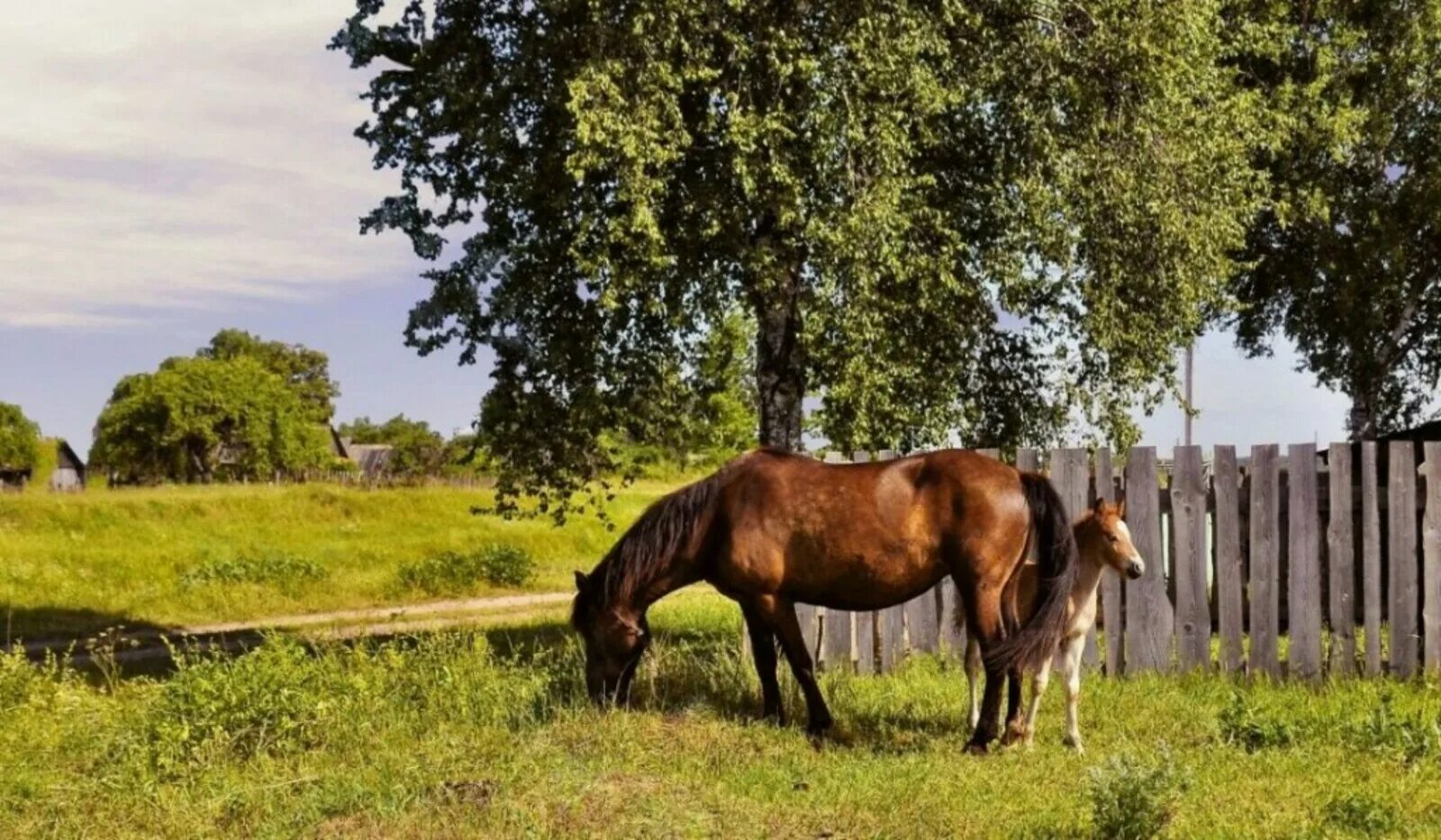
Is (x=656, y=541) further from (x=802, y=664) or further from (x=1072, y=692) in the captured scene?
(x=1072, y=692)

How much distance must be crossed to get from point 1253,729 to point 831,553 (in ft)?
10.7

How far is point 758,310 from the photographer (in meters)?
15.0

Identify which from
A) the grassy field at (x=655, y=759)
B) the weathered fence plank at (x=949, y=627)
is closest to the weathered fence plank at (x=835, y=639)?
the weathered fence plank at (x=949, y=627)

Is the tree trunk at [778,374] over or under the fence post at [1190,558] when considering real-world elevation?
over

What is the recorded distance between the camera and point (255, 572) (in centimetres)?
2711

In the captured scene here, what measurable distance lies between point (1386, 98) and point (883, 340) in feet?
65.6

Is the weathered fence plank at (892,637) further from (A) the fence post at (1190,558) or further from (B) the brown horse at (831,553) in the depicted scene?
(B) the brown horse at (831,553)

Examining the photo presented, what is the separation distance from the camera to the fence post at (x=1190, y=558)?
12.3 meters

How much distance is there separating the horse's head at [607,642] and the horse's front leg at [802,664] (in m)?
1.05

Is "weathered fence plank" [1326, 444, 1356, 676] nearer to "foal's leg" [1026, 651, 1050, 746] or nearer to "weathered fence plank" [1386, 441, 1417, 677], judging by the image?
"weathered fence plank" [1386, 441, 1417, 677]

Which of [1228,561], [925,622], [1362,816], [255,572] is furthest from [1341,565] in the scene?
[255,572]

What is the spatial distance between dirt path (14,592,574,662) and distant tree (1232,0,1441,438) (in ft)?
55.2

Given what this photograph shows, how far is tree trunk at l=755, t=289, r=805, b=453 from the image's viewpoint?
14969 millimetres

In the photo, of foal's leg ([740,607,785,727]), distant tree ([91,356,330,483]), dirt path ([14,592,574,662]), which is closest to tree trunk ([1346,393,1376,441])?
dirt path ([14,592,574,662])
